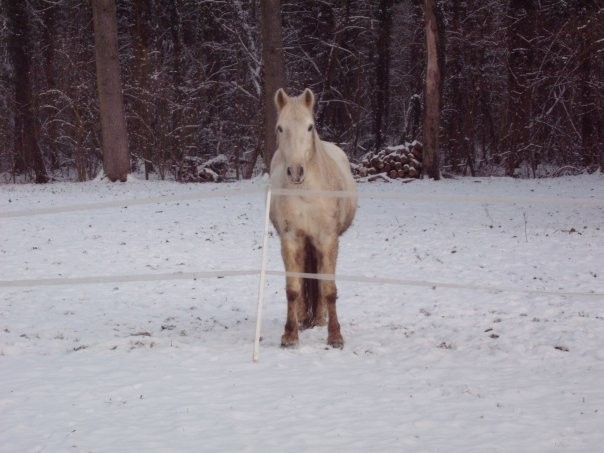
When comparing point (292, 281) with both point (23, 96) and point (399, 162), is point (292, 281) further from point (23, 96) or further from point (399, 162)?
point (23, 96)

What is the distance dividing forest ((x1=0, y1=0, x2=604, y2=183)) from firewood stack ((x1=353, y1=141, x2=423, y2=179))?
330 cm

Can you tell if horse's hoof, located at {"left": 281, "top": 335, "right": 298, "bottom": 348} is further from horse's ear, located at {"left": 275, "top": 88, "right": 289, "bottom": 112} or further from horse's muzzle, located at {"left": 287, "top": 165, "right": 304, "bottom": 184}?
horse's ear, located at {"left": 275, "top": 88, "right": 289, "bottom": 112}

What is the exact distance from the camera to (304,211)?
19.2ft

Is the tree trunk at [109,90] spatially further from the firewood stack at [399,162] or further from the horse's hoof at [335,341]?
the horse's hoof at [335,341]

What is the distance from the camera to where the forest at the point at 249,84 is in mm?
22938

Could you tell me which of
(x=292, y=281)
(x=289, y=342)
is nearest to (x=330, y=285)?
(x=292, y=281)

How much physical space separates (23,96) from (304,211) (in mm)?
23547

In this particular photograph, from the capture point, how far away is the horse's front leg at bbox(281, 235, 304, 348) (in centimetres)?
602

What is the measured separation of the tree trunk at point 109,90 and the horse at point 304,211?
1258 cm

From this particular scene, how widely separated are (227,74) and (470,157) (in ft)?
35.5

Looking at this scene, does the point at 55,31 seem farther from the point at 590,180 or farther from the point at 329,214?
the point at 329,214

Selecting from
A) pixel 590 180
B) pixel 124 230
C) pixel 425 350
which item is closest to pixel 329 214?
pixel 425 350

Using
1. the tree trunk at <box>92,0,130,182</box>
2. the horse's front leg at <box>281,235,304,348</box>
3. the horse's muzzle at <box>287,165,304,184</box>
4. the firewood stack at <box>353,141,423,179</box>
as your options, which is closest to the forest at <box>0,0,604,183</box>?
the firewood stack at <box>353,141,423,179</box>

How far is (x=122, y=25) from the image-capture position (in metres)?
28.2
